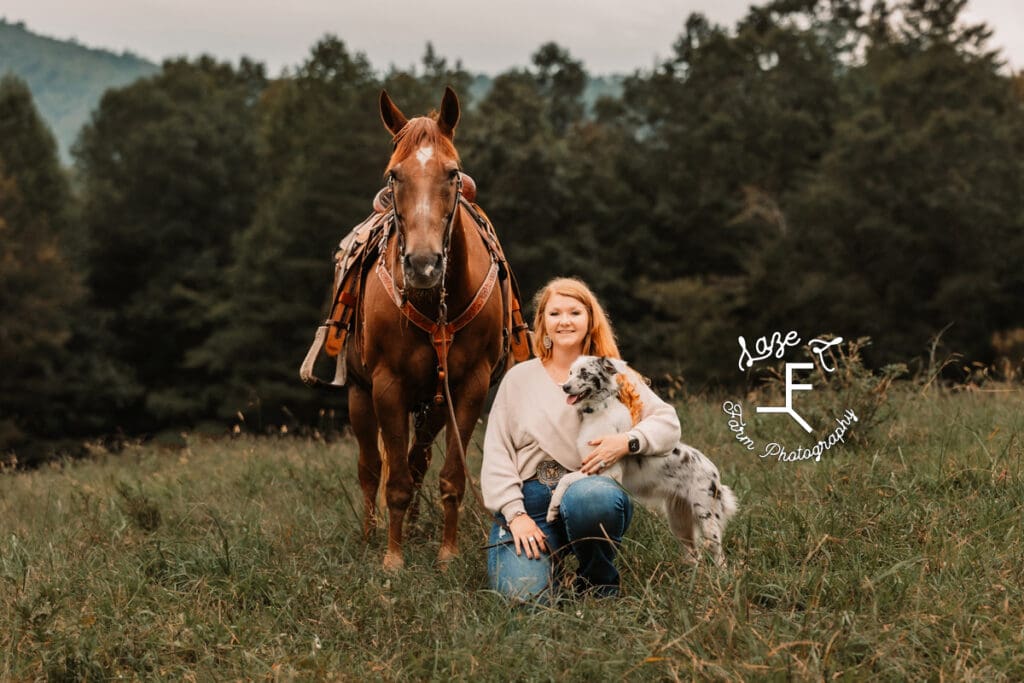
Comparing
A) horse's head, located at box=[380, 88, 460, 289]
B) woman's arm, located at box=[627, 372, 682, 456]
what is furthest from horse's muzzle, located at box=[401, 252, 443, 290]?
woman's arm, located at box=[627, 372, 682, 456]

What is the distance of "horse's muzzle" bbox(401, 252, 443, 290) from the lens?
12.4 feet

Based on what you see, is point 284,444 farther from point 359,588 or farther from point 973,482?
point 973,482

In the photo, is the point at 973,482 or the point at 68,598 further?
the point at 973,482

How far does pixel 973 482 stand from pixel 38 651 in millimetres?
4028

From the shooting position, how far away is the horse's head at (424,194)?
381 cm

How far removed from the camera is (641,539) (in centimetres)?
421

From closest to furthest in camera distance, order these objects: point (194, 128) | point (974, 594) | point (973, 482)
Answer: point (974, 594)
point (973, 482)
point (194, 128)

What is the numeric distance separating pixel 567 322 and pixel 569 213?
88.5ft

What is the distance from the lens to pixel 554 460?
387cm

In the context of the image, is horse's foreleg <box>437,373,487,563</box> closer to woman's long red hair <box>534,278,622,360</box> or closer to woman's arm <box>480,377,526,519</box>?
woman's arm <box>480,377,526,519</box>

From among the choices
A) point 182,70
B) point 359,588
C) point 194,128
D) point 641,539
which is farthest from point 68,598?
point 182,70

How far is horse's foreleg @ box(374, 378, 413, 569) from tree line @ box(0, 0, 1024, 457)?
2055 centimetres

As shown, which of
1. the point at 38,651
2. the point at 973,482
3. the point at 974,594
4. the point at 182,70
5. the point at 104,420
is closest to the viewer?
the point at 974,594

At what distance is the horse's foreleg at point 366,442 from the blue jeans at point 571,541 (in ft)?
5.74
